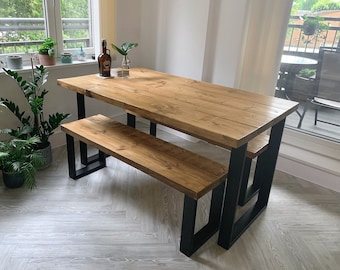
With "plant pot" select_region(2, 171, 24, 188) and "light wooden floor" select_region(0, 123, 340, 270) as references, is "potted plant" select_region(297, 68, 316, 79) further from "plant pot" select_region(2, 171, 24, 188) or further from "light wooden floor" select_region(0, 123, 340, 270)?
"plant pot" select_region(2, 171, 24, 188)

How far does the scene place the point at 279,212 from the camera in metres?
2.12

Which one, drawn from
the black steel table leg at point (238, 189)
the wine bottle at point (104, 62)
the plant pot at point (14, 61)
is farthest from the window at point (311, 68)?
the plant pot at point (14, 61)

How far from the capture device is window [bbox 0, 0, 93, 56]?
2.38 meters

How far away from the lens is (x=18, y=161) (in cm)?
205

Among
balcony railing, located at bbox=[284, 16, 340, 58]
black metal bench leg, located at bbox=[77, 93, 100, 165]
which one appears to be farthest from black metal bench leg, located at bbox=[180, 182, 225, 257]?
balcony railing, located at bbox=[284, 16, 340, 58]

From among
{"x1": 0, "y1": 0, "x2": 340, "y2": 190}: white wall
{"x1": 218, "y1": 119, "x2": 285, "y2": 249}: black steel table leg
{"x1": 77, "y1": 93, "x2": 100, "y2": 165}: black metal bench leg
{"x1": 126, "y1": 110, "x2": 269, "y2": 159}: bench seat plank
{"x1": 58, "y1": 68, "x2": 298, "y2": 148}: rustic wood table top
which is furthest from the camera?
{"x1": 0, "y1": 0, "x2": 340, "y2": 190}: white wall

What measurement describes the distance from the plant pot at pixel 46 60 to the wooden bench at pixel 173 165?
738 mm

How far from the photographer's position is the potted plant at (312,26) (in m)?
2.44

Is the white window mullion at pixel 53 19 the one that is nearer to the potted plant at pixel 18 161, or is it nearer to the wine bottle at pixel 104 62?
the wine bottle at pixel 104 62

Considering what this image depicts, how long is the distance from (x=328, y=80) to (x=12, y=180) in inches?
103

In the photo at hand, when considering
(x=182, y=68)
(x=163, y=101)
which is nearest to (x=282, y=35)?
(x=182, y=68)

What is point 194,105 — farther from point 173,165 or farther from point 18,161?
point 18,161

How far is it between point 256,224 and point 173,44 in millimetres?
1911

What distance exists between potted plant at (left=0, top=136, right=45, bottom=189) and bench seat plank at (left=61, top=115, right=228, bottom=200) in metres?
0.28
